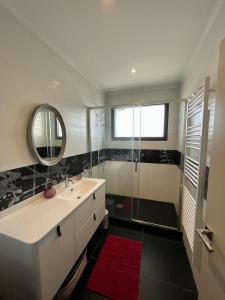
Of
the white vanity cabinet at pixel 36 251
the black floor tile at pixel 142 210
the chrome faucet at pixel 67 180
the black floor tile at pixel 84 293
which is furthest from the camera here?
the black floor tile at pixel 142 210

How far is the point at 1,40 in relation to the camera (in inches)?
42.6

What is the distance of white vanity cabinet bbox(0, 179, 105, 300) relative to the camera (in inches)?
35.7

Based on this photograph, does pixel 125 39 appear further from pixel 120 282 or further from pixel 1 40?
pixel 120 282

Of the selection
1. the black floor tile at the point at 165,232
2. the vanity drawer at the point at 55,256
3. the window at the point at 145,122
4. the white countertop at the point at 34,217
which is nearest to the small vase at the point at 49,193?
the white countertop at the point at 34,217

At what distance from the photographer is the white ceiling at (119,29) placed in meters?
1.08

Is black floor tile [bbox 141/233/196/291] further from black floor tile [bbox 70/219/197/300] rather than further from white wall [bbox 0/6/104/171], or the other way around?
white wall [bbox 0/6/104/171]

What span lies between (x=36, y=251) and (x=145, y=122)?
8.17 feet

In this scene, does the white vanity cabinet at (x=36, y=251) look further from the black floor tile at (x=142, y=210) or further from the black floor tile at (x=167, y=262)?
the black floor tile at (x=142, y=210)

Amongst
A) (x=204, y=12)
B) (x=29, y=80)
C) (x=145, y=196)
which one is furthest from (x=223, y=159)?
(x=145, y=196)

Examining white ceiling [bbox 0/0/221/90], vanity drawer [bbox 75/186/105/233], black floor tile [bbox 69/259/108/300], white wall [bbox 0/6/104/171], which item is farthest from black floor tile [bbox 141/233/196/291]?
white ceiling [bbox 0/0/221/90]

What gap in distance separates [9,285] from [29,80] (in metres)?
1.67

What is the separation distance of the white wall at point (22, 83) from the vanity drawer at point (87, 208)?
2.24 ft

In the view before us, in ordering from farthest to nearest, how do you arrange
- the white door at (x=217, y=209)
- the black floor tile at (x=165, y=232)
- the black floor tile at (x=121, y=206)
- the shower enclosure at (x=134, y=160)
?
1. the shower enclosure at (x=134, y=160)
2. the black floor tile at (x=121, y=206)
3. the black floor tile at (x=165, y=232)
4. the white door at (x=217, y=209)

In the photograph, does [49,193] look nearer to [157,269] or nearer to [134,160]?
[157,269]
